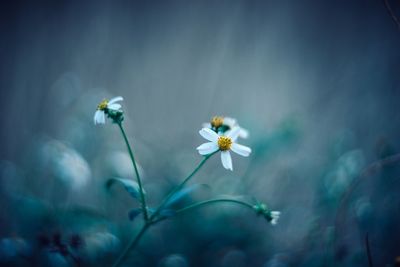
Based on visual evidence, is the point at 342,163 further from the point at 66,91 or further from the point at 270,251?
the point at 66,91

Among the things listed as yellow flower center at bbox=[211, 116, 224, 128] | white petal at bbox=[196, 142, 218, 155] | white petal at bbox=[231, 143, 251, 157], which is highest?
yellow flower center at bbox=[211, 116, 224, 128]

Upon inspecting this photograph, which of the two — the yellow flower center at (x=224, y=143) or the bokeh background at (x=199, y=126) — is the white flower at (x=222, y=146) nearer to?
the yellow flower center at (x=224, y=143)

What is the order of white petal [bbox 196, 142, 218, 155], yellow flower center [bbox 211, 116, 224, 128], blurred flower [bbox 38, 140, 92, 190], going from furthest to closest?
blurred flower [bbox 38, 140, 92, 190]
yellow flower center [bbox 211, 116, 224, 128]
white petal [bbox 196, 142, 218, 155]

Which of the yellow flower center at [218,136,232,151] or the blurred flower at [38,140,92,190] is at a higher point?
the blurred flower at [38,140,92,190]

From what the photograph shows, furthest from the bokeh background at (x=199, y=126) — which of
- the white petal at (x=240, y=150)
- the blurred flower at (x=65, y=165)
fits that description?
the white petal at (x=240, y=150)

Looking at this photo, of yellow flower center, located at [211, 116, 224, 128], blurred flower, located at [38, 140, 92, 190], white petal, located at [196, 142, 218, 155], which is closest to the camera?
white petal, located at [196, 142, 218, 155]

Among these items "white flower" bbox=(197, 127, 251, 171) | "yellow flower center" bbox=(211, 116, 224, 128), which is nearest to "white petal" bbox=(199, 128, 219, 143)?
"white flower" bbox=(197, 127, 251, 171)

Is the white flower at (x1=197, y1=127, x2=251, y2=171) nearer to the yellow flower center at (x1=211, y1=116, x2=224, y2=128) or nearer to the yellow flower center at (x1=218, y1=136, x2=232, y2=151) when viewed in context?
the yellow flower center at (x1=218, y1=136, x2=232, y2=151)

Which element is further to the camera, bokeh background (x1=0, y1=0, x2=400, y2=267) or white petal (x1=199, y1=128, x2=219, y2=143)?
bokeh background (x1=0, y1=0, x2=400, y2=267)
